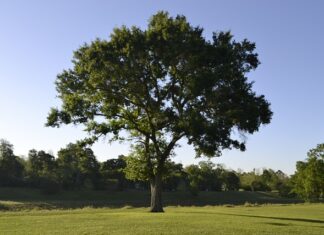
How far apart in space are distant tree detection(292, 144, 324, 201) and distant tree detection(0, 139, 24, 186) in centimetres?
5921

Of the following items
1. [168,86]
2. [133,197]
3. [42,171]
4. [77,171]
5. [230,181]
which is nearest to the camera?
[168,86]

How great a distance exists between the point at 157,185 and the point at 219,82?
10.7m

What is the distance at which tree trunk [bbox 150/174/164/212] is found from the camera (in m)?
40.7

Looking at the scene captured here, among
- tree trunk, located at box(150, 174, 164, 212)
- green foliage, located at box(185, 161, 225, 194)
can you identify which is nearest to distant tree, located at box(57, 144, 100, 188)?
green foliage, located at box(185, 161, 225, 194)

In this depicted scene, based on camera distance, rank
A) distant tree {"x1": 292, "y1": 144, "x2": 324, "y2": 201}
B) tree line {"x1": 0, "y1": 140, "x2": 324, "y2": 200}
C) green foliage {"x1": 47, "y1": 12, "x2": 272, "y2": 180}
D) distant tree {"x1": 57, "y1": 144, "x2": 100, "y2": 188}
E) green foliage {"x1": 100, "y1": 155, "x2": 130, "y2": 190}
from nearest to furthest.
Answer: green foliage {"x1": 47, "y1": 12, "x2": 272, "y2": 180}
distant tree {"x1": 292, "y1": 144, "x2": 324, "y2": 201}
tree line {"x1": 0, "y1": 140, "x2": 324, "y2": 200}
distant tree {"x1": 57, "y1": 144, "x2": 100, "y2": 188}
green foliage {"x1": 100, "y1": 155, "x2": 130, "y2": 190}

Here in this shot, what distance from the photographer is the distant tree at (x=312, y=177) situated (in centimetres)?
8781

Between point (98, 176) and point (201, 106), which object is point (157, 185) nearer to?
point (201, 106)

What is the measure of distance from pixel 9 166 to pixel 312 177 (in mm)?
63942

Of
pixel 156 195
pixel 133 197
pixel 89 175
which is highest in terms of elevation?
pixel 89 175

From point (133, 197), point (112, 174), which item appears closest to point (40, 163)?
point (112, 174)

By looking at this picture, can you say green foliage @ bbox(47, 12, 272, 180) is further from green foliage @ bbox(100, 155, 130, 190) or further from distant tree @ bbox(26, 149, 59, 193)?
green foliage @ bbox(100, 155, 130, 190)

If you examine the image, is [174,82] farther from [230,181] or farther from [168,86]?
[230,181]

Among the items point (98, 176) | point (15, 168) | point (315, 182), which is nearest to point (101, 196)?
point (98, 176)

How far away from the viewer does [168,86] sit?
3991 cm
